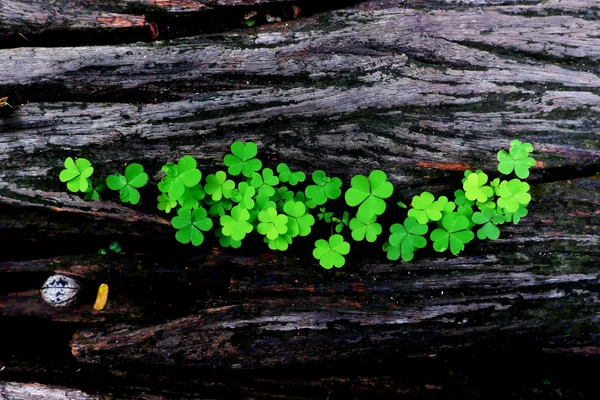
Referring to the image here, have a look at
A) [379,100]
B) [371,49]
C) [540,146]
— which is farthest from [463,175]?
[371,49]

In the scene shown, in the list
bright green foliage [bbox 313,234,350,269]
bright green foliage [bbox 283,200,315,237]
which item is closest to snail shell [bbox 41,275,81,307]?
bright green foliage [bbox 283,200,315,237]

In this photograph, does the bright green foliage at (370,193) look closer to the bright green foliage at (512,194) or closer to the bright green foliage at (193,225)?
the bright green foliage at (512,194)

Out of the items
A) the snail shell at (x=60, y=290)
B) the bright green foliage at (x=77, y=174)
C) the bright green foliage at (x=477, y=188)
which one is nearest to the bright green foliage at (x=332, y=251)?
the bright green foliage at (x=477, y=188)

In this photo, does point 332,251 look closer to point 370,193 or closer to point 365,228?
point 365,228

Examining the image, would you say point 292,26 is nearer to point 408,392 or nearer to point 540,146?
point 540,146

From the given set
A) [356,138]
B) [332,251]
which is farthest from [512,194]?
[332,251]

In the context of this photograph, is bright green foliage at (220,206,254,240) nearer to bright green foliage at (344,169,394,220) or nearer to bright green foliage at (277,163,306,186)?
bright green foliage at (277,163,306,186)
